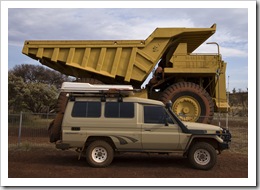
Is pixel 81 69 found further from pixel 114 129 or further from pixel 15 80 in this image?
pixel 15 80

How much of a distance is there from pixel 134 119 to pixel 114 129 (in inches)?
25.2

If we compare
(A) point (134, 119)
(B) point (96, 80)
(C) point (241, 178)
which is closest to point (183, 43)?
(B) point (96, 80)

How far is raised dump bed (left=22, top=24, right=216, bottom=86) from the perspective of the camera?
43.5ft

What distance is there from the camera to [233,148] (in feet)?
44.2

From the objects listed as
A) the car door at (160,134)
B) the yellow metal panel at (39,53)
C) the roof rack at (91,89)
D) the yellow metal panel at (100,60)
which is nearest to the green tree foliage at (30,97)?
the yellow metal panel at (39,53)

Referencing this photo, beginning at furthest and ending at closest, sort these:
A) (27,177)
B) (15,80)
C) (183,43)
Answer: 1. (15,80)
2. (183,43)
3. (27,177)

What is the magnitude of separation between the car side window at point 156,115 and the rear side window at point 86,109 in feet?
4.55

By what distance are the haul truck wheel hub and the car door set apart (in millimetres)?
4497

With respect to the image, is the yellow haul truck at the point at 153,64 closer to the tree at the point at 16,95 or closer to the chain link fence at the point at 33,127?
the chain link fence at the point at 33,127

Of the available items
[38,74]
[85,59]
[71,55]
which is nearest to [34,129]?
[71,55]

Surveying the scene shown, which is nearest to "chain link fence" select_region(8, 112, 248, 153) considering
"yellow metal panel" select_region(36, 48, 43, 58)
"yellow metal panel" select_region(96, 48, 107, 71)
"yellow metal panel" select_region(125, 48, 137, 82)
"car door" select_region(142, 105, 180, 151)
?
"yellow metal panel" select_region(36, 48, 43, 58)

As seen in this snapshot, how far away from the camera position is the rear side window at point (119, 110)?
930 centimetres

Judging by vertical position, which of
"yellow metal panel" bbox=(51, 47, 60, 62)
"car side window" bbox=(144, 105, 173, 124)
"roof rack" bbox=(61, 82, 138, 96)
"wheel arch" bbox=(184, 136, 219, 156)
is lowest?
"wheel arch" bbox=(184, 136, 219, 156)

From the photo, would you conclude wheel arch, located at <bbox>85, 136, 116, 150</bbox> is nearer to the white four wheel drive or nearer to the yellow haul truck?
the white four wheel drive
